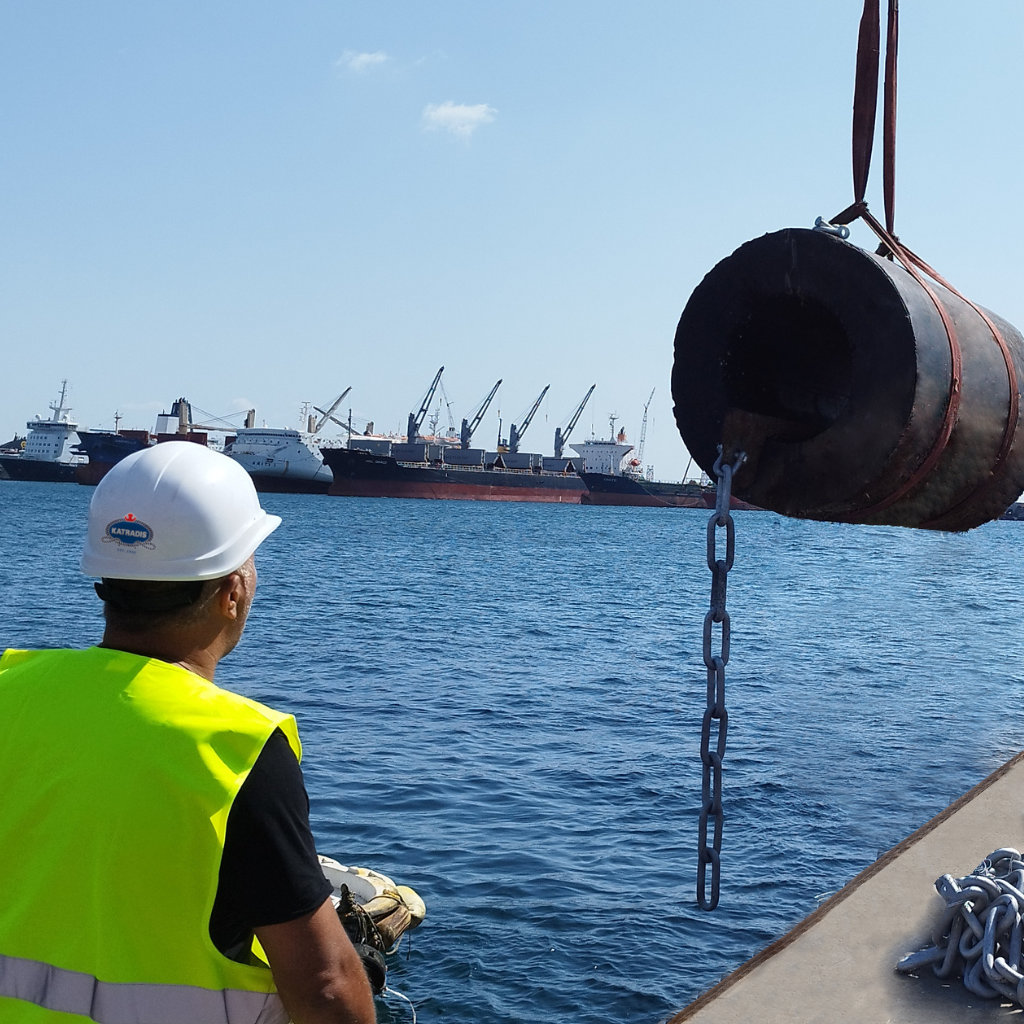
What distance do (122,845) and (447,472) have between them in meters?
92.5

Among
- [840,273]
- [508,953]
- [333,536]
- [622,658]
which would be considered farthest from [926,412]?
[333,536]

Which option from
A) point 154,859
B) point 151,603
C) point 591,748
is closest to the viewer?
point 154,859

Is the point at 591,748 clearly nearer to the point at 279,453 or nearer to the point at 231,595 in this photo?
the point at 231,595

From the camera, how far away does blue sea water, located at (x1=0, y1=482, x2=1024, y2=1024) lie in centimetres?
758

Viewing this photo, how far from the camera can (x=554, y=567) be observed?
44281 millimetres

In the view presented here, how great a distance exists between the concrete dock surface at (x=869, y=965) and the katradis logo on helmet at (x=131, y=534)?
285 cm

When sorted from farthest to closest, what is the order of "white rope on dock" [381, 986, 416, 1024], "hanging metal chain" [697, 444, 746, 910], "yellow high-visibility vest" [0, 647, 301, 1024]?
"white rope on dock" [381, 986, 416, 1024]
"hanging metal chain" [697, 444, 746, 910]
"yellow high-visibility vest" [0, 647, 301, 1024]

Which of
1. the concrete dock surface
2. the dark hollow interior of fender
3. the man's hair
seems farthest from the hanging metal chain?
the man's hair

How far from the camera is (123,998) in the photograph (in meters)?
1.57

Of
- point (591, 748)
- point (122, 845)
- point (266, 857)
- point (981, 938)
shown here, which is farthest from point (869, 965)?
point (591, 748)

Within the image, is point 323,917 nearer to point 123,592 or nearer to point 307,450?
point 123,592

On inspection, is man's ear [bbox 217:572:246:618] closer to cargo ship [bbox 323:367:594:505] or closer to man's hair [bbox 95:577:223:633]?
man's hair [bbox 95:577:223:633]

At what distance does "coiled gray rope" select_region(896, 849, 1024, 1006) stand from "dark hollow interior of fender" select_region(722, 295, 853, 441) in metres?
1.96

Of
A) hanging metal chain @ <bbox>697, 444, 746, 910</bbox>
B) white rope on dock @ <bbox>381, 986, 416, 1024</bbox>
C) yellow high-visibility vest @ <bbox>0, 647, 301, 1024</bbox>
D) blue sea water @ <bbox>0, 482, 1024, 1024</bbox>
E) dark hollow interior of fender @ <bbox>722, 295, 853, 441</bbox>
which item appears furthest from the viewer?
blue sea water @ <bbox>0, 482, 1024, 1024</bbox>
